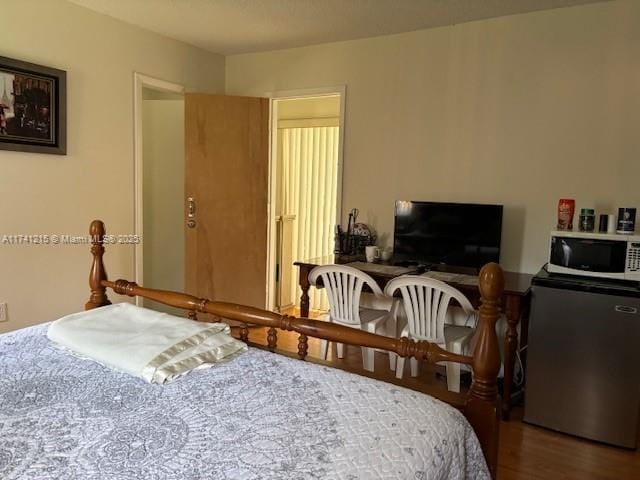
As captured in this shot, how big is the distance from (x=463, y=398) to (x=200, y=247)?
307 centimetres

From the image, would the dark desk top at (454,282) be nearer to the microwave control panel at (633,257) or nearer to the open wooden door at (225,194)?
the microwave control panel at (633,257)

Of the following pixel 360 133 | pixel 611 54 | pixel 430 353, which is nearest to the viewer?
pixel 430 353

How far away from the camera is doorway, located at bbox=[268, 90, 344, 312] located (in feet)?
16.0

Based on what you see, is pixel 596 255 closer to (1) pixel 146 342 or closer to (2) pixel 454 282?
(2) pixel 454 282

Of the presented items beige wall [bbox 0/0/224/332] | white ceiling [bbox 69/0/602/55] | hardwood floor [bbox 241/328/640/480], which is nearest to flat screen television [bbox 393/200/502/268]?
hardwood floor [bbox 241/328/640/480]

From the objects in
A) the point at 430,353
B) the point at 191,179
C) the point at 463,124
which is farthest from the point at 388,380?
the point at 191,179

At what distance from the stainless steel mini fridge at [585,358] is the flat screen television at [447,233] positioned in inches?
23.0

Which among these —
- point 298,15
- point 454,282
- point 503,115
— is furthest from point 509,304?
point 298,15

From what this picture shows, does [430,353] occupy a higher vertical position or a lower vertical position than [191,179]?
lower

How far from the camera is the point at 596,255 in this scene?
2646 millimetres

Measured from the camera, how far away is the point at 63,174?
3332mm

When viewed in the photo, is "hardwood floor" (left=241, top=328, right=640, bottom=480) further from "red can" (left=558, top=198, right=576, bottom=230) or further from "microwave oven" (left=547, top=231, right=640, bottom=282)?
"red can" (left=558, top=198, right=576, bottom=230)

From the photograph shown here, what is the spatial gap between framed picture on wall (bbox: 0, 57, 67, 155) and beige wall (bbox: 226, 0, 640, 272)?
1.95 m

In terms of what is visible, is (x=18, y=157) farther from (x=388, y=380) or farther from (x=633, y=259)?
(x=633, y=259)
